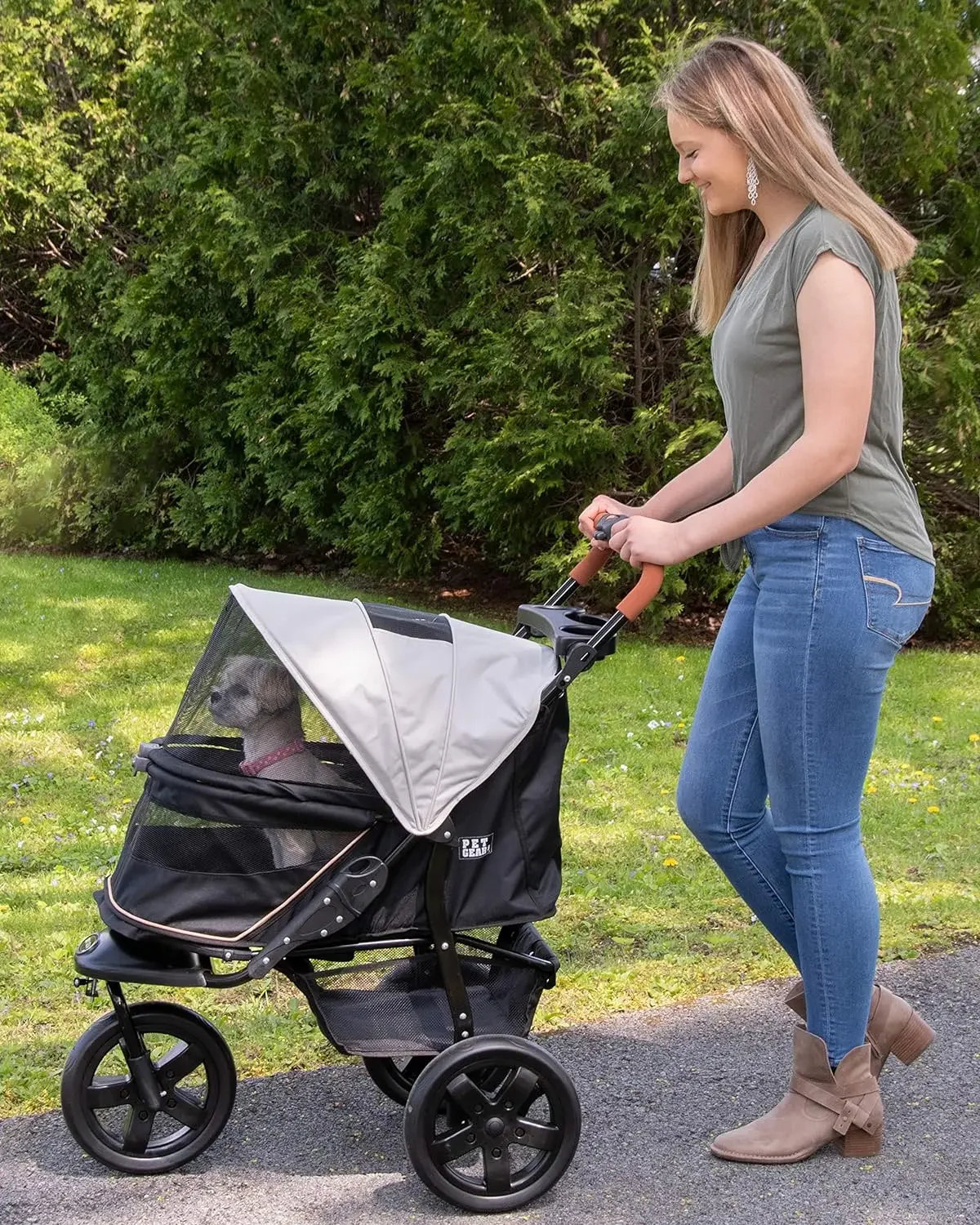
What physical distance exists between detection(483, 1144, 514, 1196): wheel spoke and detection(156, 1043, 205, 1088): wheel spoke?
0.60 metres

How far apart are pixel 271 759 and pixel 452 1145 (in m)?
0.80

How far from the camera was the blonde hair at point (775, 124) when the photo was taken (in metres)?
2.49

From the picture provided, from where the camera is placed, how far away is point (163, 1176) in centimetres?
279

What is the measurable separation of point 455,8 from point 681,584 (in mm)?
3551

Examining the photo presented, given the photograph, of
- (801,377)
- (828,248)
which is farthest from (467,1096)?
(828,248)

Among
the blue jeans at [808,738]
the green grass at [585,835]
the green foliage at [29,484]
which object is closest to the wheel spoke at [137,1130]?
the green grass at [585,835]

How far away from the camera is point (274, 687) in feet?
8.81

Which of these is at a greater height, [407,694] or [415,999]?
[407,694]

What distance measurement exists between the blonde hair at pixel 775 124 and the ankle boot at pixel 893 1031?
1492 mm

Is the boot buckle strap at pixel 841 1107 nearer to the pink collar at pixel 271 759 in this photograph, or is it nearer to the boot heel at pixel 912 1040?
the boot heel at pixel 912 1040

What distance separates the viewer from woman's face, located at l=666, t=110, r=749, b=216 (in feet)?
8.37

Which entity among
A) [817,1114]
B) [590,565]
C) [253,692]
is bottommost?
[817,1114]

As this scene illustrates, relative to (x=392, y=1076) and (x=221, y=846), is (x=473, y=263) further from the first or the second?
(x=221, y=846)

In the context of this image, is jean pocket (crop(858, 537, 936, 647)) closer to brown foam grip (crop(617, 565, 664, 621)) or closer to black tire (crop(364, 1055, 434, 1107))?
brown foam grip (crop(617, 565, 664, 621))
